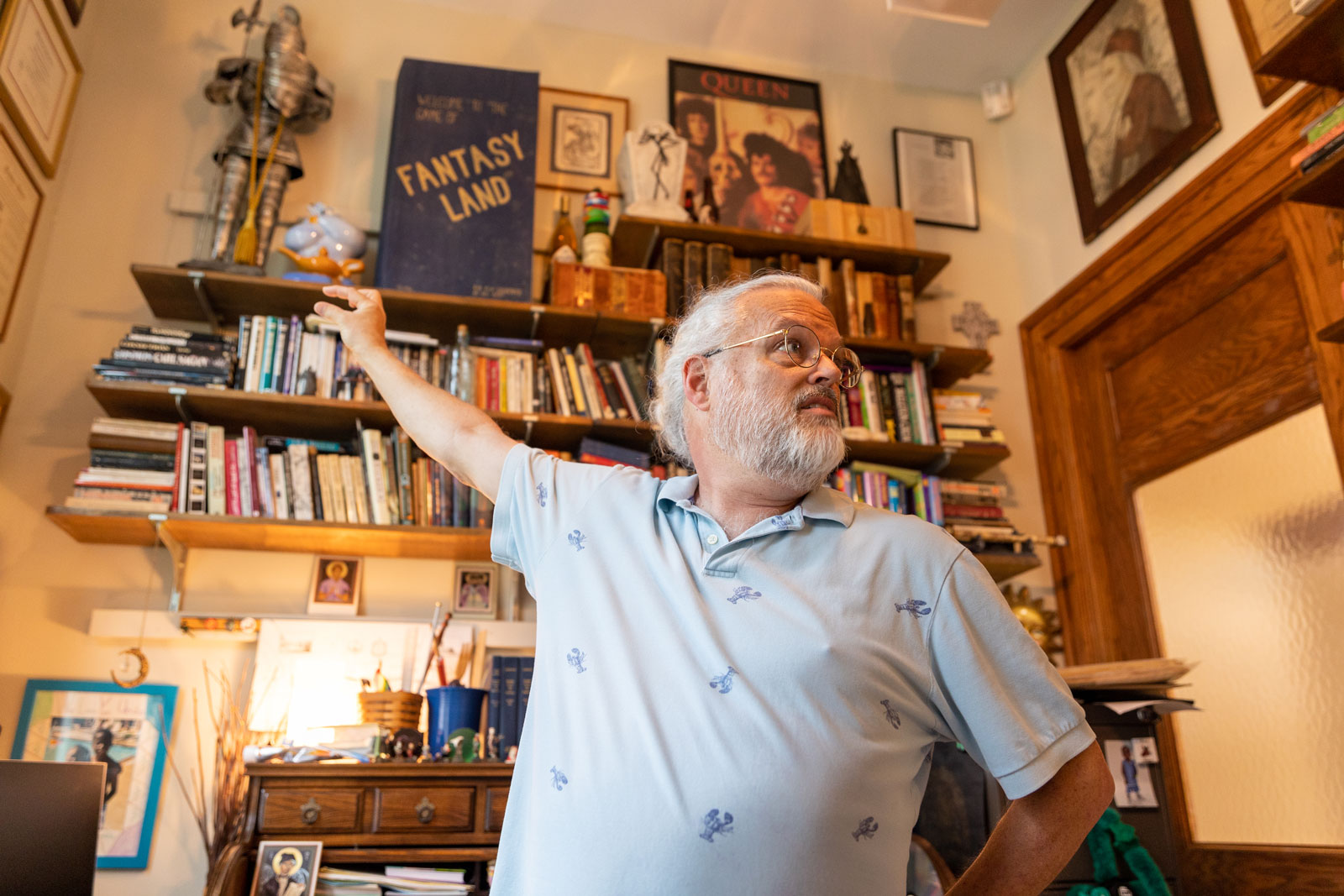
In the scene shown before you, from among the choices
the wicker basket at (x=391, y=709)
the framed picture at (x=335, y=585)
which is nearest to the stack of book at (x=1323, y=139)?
the wicker basket at (x=391, y=709)

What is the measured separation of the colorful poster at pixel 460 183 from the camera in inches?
113

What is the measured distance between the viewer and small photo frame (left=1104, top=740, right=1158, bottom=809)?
223cm

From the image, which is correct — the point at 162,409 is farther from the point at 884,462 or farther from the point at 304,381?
the point at 884,462

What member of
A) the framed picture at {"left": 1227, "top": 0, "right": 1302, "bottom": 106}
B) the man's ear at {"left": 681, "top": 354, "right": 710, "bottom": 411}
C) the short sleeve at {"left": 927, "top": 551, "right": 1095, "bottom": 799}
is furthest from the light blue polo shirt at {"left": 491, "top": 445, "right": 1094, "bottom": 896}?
the framed picture at {"left": 1227, "top": 0, "right": 1302, "bottom": 106}

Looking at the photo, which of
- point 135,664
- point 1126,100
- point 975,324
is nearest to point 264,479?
point 135,664

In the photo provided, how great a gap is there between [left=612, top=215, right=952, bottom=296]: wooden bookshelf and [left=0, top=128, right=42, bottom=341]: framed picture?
1.66m

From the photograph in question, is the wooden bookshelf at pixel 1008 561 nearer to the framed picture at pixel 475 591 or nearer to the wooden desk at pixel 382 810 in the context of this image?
the framed picture at pixel 475 591

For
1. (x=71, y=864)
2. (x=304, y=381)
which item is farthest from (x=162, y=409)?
(x=71, y=864)

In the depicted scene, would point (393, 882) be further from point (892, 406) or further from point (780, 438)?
point (892, 406)

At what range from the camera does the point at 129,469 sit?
2.48 m

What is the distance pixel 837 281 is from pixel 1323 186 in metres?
1.36

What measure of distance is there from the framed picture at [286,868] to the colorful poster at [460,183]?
5.00 feet

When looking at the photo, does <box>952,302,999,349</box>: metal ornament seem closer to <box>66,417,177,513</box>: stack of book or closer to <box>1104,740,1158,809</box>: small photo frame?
<box>1104,740,1158,809</box>: small photo frame

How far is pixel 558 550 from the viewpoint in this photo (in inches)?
49.9
